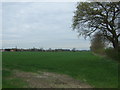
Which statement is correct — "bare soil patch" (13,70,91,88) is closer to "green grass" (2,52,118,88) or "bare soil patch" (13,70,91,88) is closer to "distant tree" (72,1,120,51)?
"green grass" (2,52,118,88)

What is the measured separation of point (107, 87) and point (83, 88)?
1060 millimetres

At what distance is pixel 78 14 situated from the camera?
2125 centimetres

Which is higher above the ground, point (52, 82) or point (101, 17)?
point (101, 17)

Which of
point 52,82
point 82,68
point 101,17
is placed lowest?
point 82,68

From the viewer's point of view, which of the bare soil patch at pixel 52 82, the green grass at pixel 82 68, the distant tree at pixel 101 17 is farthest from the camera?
the distant tree at pixel 101 17

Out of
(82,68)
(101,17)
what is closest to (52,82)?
(82,68)

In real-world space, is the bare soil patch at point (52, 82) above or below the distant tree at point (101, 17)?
below

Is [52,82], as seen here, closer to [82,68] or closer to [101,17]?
[82,68]

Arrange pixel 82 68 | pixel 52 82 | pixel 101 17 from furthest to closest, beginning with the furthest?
1. pixel 101 17
2. pixel 82 68
3. pixel 52 82

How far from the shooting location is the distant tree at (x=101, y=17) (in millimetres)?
20375

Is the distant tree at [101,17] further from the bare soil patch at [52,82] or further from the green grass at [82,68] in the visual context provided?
the bare soil patch at [52,82]

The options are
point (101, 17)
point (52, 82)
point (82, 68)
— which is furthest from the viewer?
point (101, 17)

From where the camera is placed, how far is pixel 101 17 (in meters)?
20.9

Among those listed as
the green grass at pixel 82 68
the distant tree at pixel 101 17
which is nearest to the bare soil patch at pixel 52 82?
the green grass at pixel 82 68
